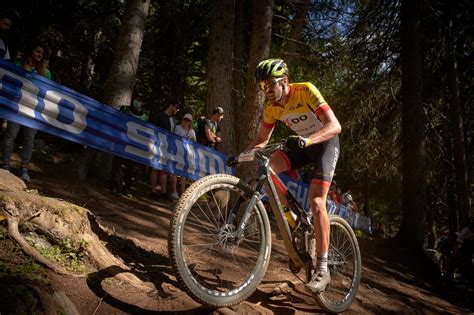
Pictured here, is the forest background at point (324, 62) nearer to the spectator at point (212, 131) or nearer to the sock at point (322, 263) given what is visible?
the spectator at point (212, 131)

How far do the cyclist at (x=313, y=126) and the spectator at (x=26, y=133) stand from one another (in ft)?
13.1

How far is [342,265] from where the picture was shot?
171 inches

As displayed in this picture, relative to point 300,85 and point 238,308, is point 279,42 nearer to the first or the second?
point 300,85

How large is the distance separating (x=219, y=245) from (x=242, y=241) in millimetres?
221

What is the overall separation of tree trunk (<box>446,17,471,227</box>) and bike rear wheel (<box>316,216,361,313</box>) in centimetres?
1021

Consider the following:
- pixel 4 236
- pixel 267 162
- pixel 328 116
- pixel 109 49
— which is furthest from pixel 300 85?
pixel 109 49

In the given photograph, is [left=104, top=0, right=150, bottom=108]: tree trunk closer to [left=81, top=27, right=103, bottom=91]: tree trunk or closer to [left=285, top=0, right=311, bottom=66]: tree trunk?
[left=285, top=0, right=311, bottom=66]: tree trunk

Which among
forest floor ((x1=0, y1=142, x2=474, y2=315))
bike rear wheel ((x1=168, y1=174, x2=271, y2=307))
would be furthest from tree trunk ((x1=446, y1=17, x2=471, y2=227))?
bike rear wheel ((x1=168, y1=174, x2=271, y2=307))

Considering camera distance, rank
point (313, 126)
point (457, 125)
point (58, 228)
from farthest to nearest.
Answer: point (457, 125) < point (313, 126) < point (58, 228)

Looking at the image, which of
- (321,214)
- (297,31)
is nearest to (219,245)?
(321,214)

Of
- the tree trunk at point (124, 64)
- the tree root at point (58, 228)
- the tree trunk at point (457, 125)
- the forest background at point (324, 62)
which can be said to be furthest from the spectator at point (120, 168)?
the tree trunk at point (457, 125)

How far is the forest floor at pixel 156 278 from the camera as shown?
8.13 ft

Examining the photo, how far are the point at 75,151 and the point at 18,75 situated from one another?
773cm

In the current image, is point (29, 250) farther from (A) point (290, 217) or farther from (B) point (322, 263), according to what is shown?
(B) point (322, 263)
